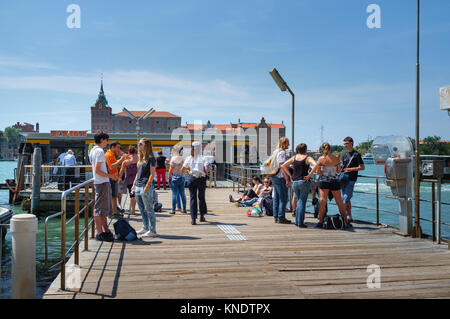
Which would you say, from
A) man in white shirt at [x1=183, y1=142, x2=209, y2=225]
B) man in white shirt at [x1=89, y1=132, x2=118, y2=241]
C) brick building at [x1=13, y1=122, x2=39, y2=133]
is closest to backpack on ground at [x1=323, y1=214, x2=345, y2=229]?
man in white shirt at [x1=183, y1=142, x2=209, y2=225]

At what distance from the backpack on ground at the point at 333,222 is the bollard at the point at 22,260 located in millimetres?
5603

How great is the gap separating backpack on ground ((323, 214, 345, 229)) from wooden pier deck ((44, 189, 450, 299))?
24 centimetres

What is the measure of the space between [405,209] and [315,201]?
2079 mm

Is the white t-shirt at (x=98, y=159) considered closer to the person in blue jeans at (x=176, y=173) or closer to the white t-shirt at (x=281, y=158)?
the person in blue jeans at (x=176, y=173)

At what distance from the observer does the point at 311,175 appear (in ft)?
23.3

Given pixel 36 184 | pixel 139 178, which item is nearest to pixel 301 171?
pixel 139 178

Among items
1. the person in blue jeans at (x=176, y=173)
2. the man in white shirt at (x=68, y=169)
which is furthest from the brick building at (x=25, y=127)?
the person in blue jeans at (x=176, y=173)

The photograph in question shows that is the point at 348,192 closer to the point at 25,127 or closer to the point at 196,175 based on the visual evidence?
the point at 196,175

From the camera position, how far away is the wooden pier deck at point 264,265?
388 centimetres

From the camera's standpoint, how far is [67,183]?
656 inches

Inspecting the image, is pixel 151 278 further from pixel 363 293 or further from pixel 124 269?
pixel 363 293

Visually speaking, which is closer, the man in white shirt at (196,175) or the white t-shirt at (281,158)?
the white t-shirt at (281,158)
